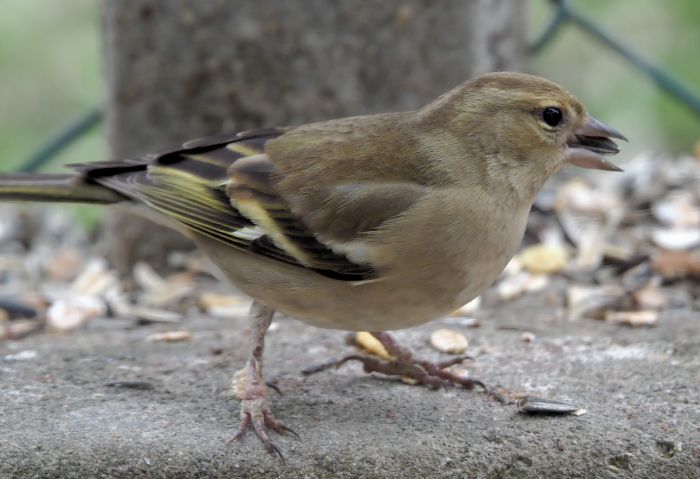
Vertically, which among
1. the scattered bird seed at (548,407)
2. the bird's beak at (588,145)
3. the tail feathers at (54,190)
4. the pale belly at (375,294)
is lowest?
the scattered bird seed at (548,407)

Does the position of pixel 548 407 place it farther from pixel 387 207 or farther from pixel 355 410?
pixel 387 207

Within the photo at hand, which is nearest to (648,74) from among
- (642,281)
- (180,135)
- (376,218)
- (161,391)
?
(642,281)

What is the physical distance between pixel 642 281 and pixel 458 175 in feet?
4.78

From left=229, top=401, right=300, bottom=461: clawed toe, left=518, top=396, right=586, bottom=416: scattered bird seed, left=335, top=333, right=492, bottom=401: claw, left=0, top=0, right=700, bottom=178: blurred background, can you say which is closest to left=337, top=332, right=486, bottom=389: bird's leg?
left=335, top=333, right=492, bottom=401: claw

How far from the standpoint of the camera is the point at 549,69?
699cm

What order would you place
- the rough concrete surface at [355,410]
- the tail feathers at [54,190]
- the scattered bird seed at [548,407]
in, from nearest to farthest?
1. the rough concrete surface at [355,410]
2. the scattered bird seed at [548,407]
3. the tail feathers at [54,190]

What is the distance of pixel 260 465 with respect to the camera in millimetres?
2557

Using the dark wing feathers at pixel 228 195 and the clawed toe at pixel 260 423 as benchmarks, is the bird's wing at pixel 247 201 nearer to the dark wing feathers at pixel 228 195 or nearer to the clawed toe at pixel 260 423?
the dark wing feathers at pixel 228 195

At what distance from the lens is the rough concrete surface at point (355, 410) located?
8.39ft

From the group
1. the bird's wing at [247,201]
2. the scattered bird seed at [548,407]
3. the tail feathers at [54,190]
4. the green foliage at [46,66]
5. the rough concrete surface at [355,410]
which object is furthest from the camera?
the green foliage at [46,66]

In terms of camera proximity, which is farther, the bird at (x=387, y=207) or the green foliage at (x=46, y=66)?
the green foliage at (x=46, y=66)

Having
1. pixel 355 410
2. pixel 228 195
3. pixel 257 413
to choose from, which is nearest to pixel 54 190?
pixel 228 195

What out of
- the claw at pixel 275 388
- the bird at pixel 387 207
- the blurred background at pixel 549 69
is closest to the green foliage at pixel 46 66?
the blurred background at pixel 549 69

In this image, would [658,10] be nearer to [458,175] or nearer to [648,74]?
[648,74]
